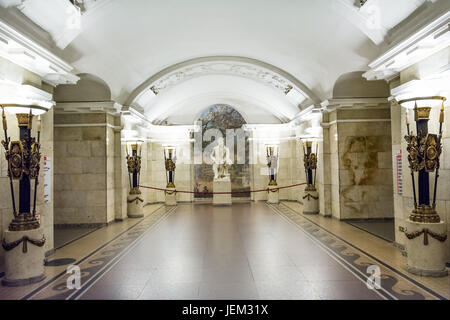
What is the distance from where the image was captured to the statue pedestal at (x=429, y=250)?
4402 mm

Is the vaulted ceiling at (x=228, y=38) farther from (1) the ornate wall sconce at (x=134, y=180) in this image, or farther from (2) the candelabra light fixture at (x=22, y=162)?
(2) the candelabra light fixture at (x=22, y=162)

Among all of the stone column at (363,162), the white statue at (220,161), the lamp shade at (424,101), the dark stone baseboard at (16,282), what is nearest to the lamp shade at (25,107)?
the dark stone baseboard at (16,282)

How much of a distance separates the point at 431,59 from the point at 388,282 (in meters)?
3.51

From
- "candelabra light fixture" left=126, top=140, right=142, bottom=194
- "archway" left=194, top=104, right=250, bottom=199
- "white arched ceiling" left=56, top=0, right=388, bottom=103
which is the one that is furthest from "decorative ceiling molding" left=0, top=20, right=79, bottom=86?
"archway" left=194, top=104, right=250, bottom=199

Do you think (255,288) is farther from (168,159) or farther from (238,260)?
(168,159)

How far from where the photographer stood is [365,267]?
4871 millimetres

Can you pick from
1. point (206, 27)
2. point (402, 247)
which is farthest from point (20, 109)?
point (402, 247)

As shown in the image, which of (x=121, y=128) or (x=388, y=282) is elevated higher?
(x=121, y=128)

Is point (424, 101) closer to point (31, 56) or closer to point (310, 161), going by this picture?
point (310, 161)

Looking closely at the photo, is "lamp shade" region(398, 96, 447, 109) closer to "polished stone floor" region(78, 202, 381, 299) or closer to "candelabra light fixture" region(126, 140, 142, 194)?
"polished stone floor" region(78, 202, 381, 299)

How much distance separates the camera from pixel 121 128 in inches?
382

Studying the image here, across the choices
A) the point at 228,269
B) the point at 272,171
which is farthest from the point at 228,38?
the point at 272,171

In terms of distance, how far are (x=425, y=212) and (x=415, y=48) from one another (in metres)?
2.49
